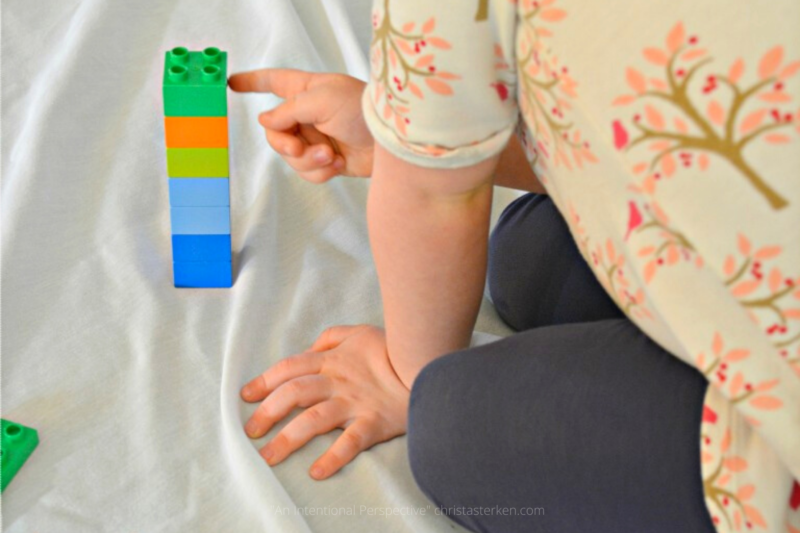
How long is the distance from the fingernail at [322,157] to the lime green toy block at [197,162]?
8 cm

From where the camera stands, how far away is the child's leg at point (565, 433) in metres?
0.66

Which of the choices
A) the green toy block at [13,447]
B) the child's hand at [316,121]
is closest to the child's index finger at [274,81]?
the child's hand at [316,121]

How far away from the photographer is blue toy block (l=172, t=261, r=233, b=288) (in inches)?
37.7

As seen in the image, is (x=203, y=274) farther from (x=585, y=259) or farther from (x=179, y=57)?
(x=585, y=259)

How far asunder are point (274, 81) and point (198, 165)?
102 millimetres

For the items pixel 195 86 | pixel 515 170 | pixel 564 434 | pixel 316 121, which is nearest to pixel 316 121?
pixel 316 121

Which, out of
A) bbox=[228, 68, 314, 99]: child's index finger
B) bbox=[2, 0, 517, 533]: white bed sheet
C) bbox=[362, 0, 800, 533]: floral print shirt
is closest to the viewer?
bbox=[362, 0, 800, 533]: floral print shirt

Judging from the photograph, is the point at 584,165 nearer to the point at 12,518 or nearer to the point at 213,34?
the point at 12,518

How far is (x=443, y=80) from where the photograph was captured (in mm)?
610

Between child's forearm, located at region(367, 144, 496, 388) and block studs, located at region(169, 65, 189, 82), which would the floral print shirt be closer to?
child's forearm, located at region(367, 144, 496, 388)

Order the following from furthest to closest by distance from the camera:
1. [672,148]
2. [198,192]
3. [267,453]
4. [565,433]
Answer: [198,192] < [267,453] < [565,433] < [672,148]

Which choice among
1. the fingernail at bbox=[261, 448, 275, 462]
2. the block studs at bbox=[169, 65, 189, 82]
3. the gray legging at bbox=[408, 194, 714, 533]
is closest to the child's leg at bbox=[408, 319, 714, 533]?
the gray legging at bbox=[408, 194, 714, 533]

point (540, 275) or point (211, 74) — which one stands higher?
point (211, 74)

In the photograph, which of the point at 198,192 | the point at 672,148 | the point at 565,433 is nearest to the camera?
the point at 672,148
